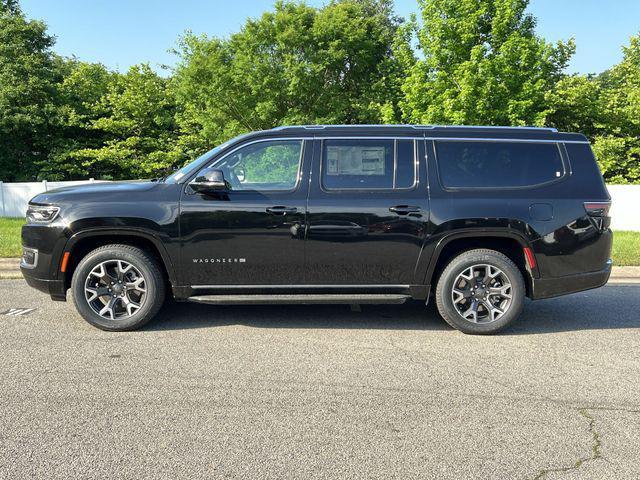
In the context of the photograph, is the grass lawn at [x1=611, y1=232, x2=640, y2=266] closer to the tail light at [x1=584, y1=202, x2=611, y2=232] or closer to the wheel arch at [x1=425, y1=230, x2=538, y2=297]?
the tail light at [x1=584, y1=202, x2=611, y2=232]

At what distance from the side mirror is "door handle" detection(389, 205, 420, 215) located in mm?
1592

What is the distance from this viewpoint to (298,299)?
16.1ft

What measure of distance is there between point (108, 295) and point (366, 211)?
2.62m

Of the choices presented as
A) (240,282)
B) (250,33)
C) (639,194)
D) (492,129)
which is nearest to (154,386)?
(240,282)

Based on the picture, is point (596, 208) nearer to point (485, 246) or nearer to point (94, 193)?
point (485, 246)

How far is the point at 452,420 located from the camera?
127 inches

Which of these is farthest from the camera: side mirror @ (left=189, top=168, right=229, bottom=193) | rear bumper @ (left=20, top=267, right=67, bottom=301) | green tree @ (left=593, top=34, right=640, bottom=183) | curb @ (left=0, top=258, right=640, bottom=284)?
green tree @ (left=593, top=34, right=640, bottom=183)

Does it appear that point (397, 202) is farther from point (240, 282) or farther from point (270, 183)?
point (240, 282)

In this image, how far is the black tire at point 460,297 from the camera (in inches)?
194

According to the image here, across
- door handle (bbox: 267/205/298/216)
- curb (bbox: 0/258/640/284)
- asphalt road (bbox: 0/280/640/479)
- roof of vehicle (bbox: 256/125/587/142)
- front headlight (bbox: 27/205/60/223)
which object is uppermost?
roof of vehicle (bbox: 256/125/587/142)

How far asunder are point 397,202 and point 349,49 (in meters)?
23.0

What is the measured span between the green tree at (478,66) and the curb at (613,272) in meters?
11.2

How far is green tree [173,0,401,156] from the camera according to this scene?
24.2m

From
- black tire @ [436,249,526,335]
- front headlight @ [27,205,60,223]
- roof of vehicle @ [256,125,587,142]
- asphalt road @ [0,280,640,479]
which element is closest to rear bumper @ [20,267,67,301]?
asphalt road @ [0,280,640,479]
